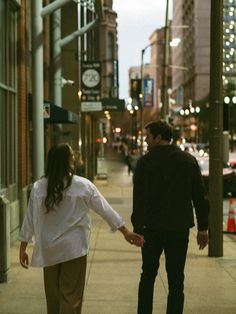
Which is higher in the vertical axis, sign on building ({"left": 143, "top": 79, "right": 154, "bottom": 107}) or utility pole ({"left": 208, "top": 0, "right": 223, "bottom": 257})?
sign on building ({"left": 143, "top": 79, "right": 154, "bottom": 107})

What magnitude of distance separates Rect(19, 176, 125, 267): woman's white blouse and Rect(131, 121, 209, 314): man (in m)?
0.56

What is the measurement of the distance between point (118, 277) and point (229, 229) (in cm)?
628

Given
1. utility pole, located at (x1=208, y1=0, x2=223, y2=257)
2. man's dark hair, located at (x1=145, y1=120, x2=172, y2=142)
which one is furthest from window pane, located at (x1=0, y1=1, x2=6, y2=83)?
man's dark hair, located at (x1=145, y1=120, x2=172, y2=142)

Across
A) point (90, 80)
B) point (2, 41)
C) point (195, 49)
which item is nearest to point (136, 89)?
point (90, 80)

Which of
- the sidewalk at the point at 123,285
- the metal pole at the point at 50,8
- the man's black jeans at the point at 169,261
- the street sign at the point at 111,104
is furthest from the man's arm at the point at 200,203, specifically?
the street sign at the point at 111,104

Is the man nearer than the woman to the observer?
No

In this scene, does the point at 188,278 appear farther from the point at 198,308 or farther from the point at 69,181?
the point at 69,181

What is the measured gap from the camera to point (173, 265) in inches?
232

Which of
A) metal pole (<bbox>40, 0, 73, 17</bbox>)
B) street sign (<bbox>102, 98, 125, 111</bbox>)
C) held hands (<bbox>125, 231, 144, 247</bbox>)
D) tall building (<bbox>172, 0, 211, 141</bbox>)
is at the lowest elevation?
held hands (<bbox>125, 231, 144, 247</bbox>)

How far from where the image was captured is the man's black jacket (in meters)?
5.82

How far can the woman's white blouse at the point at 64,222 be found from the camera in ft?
17.5

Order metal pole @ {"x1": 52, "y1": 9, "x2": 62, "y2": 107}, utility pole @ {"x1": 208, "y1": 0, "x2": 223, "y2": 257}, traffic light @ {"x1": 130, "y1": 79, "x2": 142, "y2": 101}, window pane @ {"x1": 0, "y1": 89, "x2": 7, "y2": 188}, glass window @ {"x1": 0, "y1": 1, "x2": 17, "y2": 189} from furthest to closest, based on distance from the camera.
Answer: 1. traffic light @ {"x1": 130, "y1": 79, "x2": 142, "y2": 101}
2. metal pole @ {"x1": 52, "y1": 9, "x2": 62, "y2": 107}
3. glass window @ {"x1": 0, "y1": 1, "x2": 17, "y2": 189}
4. window pane @ {"x1": 0, "y1": 89, "x2": 7, "y2": 188}
5. utility pole @ {"x1": 208, "y1": 0, "x2": 223, "y2": 257}

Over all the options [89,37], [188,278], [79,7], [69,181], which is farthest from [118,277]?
[89,37]

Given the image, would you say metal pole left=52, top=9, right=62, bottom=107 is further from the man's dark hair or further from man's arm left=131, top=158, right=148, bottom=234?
man's arm left=131, top=158, right=148, bottom=234
